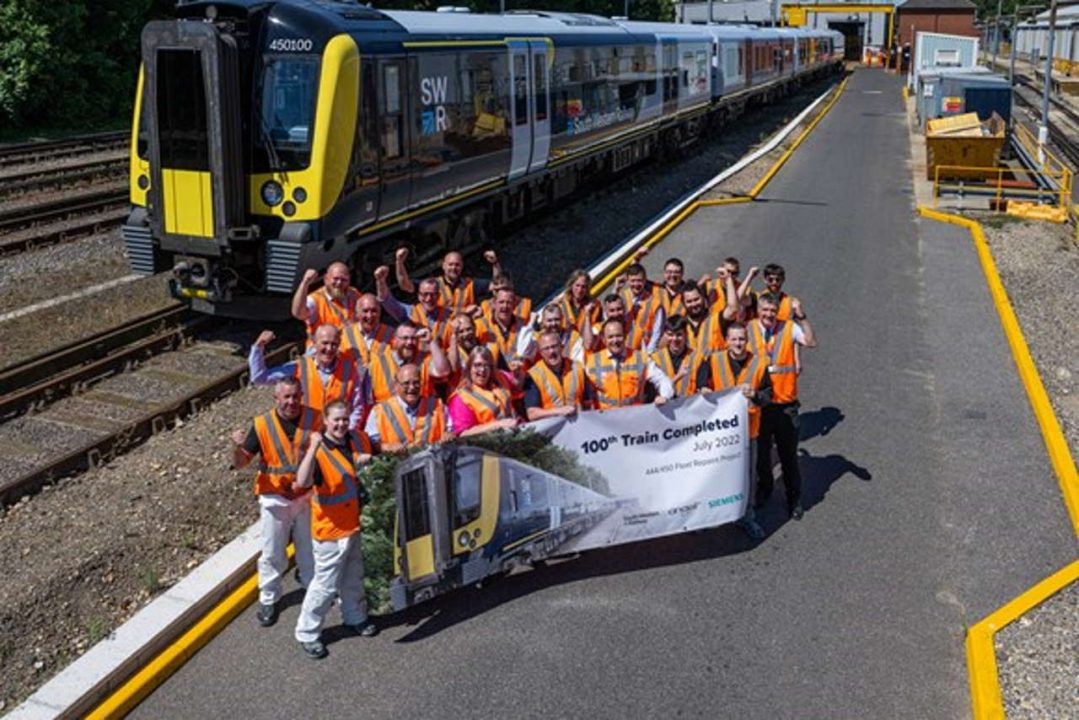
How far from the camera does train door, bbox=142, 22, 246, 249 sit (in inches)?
440

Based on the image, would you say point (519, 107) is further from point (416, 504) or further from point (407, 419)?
point (416, 504)

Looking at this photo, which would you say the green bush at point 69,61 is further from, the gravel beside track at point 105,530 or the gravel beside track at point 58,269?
the gravel beside track at point 105,530

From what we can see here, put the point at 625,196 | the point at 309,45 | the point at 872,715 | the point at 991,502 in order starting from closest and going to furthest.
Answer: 1. the point at 872,715
2. the point at 991,502
3. the point at 309,45
4. the point at 625,196

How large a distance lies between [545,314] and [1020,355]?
694 centimetres

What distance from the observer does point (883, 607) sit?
7.27 meters

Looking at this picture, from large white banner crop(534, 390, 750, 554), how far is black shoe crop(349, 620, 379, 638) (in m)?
1.37

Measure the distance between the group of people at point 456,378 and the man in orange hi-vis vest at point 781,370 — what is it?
0.04ft

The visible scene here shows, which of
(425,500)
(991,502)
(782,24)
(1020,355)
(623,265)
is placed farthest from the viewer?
(782,24)

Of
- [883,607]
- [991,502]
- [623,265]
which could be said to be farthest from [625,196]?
[883,607]

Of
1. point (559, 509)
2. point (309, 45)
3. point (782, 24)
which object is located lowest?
point (559, 509)

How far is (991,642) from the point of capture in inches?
267

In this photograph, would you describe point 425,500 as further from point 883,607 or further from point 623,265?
point 623,265

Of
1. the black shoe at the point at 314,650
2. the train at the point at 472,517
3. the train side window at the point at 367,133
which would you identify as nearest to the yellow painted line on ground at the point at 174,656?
the black shoe at the point at 314,650

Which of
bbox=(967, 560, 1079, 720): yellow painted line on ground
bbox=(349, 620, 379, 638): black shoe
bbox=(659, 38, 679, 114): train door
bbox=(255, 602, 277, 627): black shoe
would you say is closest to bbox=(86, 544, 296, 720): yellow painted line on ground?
bbox=(255, 602, 277, 627): black shoe
